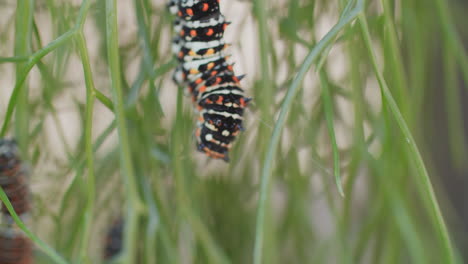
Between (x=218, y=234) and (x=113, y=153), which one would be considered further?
(x=218, y=234)

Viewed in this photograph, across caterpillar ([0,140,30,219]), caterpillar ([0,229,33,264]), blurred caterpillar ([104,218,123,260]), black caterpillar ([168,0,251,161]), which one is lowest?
blurred caterpillar ([104,218,123,260])

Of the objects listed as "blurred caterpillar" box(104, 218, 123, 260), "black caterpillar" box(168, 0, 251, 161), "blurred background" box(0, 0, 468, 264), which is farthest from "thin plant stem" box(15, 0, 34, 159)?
"blurred caterpillar" box(104, 218, 123, 260)

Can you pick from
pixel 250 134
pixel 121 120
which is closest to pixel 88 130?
pixel 121 120

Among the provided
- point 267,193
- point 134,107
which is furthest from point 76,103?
point 267,193

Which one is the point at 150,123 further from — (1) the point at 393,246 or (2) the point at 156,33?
(1) the point at 393,246

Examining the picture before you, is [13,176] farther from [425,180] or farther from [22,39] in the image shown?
[425,180]

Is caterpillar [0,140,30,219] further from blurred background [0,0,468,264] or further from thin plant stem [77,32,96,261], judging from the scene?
thin plant stem [77,32,96,261]
